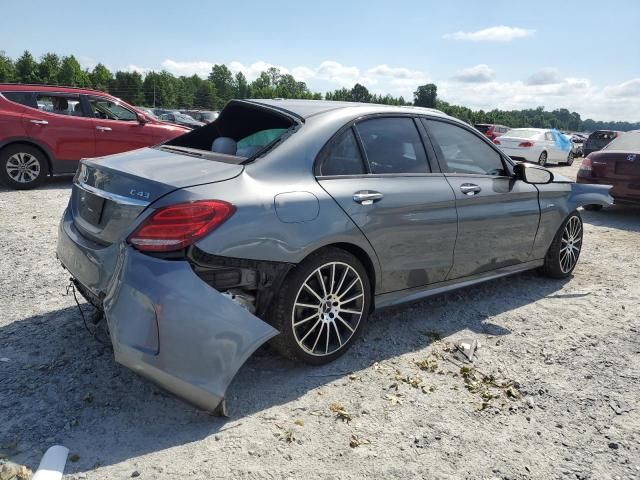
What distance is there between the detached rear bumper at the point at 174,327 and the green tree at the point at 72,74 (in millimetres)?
71684

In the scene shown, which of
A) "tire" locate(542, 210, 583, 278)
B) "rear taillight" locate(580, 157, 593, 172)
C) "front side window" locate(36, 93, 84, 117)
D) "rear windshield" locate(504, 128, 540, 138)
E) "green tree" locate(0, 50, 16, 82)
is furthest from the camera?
"green tree" locate(0, 50, 16, 82)

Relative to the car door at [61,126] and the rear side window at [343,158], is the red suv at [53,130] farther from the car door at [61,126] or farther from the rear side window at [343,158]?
the rear side window at [343,158]

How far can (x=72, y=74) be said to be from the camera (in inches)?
2650

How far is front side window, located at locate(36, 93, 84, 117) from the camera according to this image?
8.98m

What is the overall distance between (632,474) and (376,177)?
2.13 meters

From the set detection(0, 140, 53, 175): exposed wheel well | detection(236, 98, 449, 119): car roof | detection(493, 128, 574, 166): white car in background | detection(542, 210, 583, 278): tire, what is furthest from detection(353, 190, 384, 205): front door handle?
detection(493, 128, 574, 166): white car in background

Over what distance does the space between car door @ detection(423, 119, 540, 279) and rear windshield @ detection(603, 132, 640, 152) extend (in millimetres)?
5512

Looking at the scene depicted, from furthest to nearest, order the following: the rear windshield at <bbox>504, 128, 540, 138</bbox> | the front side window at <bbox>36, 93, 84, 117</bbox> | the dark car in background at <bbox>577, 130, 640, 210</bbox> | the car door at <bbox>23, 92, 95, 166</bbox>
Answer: the rear windshield at <bbox>504, 128, 540, 138</bbox>, the front side window at <bbox>36, 93, 84, 117</bbox>, the car door at <bbox>23, 92, 95, 166</bbox>, the dark car in background at <bbox>577, 130, 640, 210</bbox>

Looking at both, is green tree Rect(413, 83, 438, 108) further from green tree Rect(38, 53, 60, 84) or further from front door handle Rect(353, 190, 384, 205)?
front door handle Rect(353, 190, 384, 205)

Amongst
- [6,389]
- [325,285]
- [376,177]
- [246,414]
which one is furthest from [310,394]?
[6,389]

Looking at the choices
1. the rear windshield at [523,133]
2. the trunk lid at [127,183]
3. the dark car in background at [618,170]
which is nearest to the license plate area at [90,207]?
the trunk lid at [127,183]

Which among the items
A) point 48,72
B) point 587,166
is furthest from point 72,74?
point 587,166

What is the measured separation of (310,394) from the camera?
3041mm

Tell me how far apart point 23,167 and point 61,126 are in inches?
36.3
